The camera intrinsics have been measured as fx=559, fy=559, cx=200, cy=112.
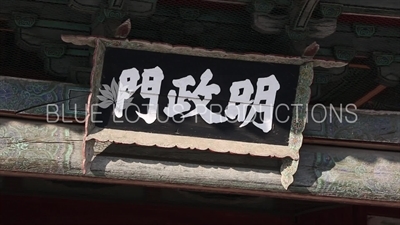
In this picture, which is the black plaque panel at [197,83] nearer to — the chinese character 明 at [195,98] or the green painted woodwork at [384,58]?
the chinese character 明 at [195,98]

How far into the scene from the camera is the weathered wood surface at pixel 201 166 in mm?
3461

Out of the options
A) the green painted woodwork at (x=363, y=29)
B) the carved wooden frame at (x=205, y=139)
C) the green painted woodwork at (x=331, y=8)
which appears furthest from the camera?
the green painted woodwork at (x=363, y=29)

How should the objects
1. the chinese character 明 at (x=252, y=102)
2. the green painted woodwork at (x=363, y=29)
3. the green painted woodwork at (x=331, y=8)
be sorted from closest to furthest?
the chinese character 明 at (x=252, y=102) → the green painted woodwork at (x=331, y=8) → the green painted woodwork at (x=363, y=29)

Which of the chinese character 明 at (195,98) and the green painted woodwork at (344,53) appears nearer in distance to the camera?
the chinese character 明 at (195,98)

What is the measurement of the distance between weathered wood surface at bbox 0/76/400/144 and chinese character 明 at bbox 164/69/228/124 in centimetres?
61

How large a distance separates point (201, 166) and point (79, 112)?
2.82 feet

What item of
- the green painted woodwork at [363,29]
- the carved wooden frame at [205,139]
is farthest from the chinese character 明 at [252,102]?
the green painted woodwork at [363,29]

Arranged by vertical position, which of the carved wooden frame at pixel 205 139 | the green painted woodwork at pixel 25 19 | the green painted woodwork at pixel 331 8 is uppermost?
the green painted woodwork at pixel 331 8

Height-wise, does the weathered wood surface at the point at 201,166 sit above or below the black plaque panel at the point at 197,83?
below

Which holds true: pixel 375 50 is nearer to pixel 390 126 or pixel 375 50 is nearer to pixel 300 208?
pixel 390 126

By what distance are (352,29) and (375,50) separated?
231 mm

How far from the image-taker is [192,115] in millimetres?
3480

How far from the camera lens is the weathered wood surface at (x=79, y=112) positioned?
357 cm

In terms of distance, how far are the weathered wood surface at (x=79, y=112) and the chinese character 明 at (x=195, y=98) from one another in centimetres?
61
